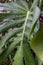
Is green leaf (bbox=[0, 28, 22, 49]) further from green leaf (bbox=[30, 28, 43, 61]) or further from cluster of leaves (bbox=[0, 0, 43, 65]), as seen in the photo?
green leaf (bbox=[30, 28, 43, 61])

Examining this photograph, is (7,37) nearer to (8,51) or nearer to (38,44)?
(8,51)

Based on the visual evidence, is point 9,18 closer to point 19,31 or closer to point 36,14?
point 19,31

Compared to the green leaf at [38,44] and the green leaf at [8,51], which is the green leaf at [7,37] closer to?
the green leaf at [8,51]

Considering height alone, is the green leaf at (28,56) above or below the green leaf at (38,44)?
below

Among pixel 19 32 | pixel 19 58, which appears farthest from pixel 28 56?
pixel 19 32

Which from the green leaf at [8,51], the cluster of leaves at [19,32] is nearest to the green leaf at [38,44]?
the cluster of leaves at [19,32]

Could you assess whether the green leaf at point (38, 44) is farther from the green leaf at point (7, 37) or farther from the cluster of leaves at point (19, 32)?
the green leaf at point (7, 37)

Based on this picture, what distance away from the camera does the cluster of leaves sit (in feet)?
2.94

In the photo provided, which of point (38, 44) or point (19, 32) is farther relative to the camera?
point (19, 32)

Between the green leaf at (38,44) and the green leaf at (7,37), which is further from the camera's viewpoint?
the green leaf at (7,37)

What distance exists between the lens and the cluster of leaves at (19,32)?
90cm

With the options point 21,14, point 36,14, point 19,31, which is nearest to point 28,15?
point 21,14

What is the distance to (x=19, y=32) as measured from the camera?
3.43 feet

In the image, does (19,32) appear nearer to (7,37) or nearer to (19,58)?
(7,37)
